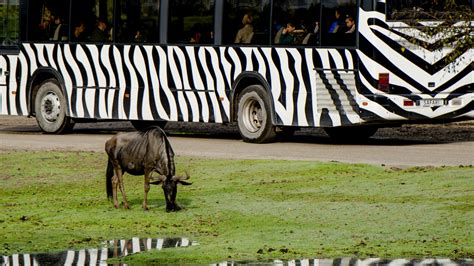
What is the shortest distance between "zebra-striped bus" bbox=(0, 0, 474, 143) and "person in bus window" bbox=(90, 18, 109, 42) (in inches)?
1.3

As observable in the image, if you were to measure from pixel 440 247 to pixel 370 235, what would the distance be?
1090 mm

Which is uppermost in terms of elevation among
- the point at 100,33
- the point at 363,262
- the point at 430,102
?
the point at 100,33


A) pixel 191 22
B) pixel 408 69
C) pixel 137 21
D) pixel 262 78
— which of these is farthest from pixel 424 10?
pixel 137 21

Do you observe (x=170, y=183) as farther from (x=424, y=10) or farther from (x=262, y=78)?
(x=262, y=78)

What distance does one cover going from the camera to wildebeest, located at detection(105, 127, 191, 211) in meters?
17.0

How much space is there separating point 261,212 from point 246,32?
1132 centimetres

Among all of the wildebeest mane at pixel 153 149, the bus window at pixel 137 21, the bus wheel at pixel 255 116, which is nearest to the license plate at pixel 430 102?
the bus wheel at pixel 255 116

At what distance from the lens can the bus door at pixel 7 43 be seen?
3178 centimetres

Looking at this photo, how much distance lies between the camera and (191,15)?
28953 mm

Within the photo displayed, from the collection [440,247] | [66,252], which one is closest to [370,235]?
[440,247]

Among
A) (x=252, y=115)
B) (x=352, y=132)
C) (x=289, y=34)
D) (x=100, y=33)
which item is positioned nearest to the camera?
(x=289, y=34)

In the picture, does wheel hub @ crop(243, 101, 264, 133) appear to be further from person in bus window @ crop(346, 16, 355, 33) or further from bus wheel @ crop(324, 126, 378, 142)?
person in bus window @ crop(346, 16, 355, 33)

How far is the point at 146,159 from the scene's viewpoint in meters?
17.2

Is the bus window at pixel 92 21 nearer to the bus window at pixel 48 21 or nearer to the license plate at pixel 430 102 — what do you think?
the bus window at pixel 48 21
